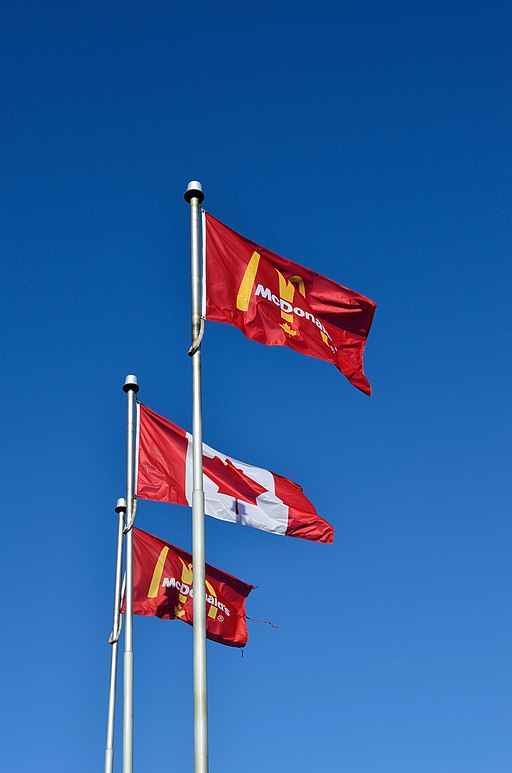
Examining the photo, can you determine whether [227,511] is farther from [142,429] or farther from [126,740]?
[126,740]

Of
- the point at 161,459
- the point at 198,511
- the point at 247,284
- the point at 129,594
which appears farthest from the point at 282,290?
the point at 129,594

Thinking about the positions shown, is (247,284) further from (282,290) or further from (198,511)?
(198,511)

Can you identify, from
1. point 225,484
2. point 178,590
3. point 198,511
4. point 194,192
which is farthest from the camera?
point 178,590

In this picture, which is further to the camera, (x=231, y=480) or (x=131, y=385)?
(x=131, y=385)

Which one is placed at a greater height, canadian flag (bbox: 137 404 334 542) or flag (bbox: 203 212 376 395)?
flag (bbox: 203 212 376 395)

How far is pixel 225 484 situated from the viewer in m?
20.5

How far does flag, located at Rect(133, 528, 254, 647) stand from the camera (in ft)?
83.1

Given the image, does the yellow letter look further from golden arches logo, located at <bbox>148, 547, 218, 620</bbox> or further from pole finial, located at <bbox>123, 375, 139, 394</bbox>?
golden arches logo, located at <bbox>148, 547, 218, 620</bbox>

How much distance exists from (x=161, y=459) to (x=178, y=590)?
5789 mm

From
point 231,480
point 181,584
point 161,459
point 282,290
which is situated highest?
point 282,290

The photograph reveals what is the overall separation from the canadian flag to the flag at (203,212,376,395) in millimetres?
3250

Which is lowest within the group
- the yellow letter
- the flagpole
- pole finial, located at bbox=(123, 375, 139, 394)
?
the flagpole

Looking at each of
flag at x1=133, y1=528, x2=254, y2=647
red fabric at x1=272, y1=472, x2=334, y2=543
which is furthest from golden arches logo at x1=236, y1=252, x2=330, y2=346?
flag at x1=133, y1=528, x2=254, y2=647

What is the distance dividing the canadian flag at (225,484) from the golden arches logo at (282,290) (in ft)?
11.8
